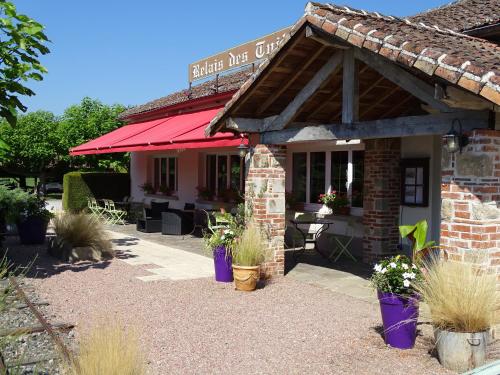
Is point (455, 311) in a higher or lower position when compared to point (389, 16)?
lower

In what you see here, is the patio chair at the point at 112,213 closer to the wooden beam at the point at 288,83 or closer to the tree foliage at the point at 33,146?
the wooden beam at the point at 288,83

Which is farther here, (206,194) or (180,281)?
(206,194)

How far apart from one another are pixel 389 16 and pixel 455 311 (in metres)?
4.18

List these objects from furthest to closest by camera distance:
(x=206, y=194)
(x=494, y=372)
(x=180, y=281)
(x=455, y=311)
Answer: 1. (x=206, y=194)
2. (x=180, y=281)
3. (x=455, y=311)
4. (x=494, y=372)

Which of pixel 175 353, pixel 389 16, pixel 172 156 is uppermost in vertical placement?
pixel 389 16

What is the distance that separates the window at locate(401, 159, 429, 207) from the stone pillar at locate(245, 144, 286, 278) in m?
2.52

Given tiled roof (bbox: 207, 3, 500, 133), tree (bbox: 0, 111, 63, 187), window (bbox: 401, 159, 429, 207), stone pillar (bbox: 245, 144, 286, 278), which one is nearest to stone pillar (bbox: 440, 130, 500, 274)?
tiled roof (bbox: 207, 3, 500, 133)

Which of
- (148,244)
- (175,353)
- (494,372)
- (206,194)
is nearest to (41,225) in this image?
(148,244)

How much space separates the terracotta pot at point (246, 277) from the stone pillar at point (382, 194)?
2964 millimetres

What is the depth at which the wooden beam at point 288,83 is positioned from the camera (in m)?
7.39

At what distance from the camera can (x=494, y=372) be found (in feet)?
7.20

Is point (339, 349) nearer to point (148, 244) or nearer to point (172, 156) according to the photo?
point (148, 244)

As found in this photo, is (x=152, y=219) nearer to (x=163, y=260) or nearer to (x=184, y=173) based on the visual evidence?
(x=184, y=173)

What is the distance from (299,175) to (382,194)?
3.33 meters
